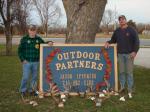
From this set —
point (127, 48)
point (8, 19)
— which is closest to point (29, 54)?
point (127, 48)

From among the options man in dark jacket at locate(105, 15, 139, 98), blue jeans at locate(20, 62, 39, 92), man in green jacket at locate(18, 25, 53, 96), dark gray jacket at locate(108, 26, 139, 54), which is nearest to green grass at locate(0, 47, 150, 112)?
blue jeans at locate(20, 62, 39, 92)

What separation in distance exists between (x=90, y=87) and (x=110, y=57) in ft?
2.86

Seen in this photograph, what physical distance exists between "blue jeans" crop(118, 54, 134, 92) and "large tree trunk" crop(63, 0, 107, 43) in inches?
41.1

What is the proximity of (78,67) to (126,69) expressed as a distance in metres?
1.18

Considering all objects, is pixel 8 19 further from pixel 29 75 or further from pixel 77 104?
pixel 77 104

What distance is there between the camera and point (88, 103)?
32.4 ft

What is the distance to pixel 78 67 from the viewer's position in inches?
424

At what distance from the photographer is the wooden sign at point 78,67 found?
35.0ft

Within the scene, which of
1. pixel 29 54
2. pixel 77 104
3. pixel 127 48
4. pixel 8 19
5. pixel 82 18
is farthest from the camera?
pixel 8 19

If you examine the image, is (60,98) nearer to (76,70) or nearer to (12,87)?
(76,70)

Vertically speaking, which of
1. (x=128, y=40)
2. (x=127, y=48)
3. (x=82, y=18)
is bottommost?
(x=127, y=48)

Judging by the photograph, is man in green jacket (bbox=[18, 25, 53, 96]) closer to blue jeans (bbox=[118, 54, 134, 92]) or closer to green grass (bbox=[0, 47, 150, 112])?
green grass (bbox=[0, 47, 150, 112])

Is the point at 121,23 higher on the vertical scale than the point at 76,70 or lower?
higher

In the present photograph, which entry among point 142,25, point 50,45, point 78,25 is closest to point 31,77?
point 50,45
